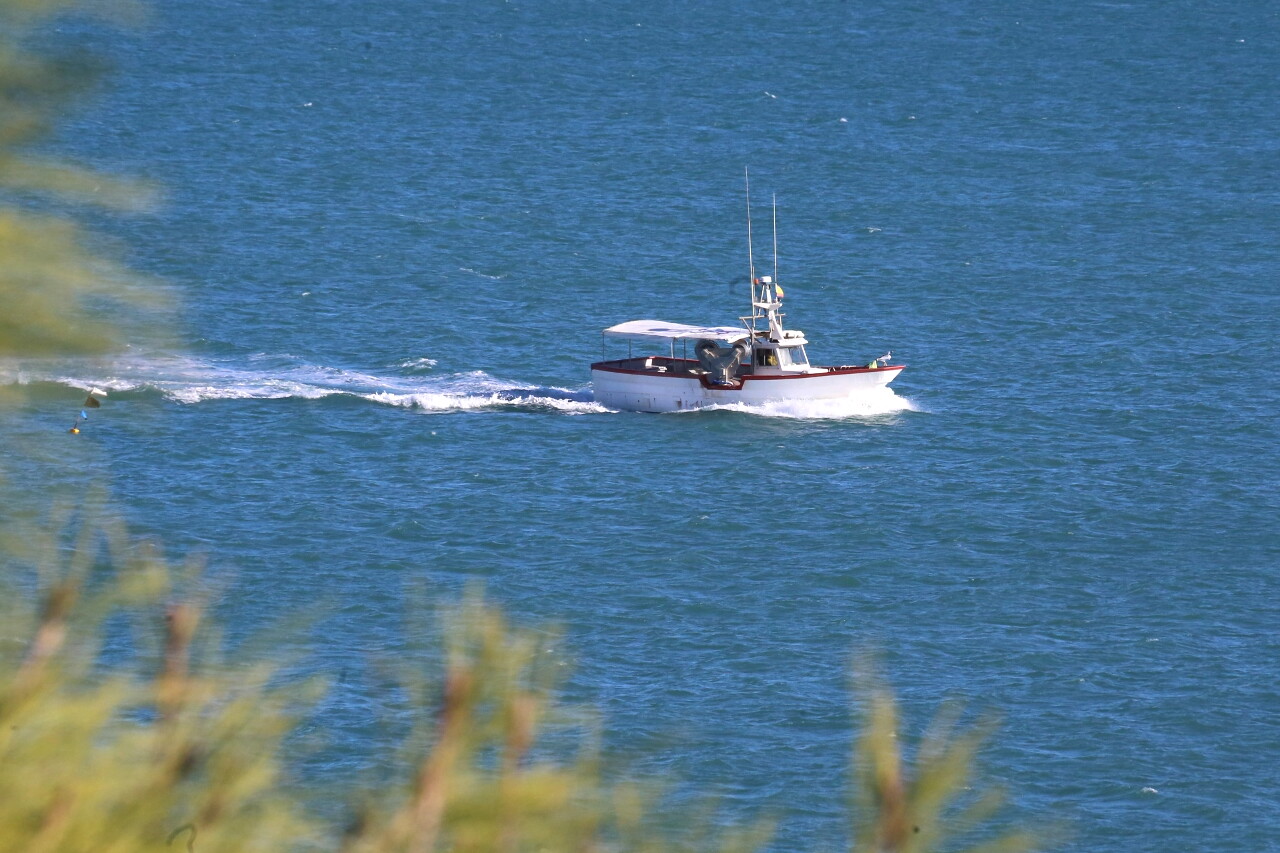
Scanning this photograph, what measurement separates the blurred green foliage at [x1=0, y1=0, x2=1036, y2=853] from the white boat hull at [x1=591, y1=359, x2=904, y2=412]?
69768mm

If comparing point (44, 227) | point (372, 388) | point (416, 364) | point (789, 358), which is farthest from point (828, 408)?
point (44, 227)

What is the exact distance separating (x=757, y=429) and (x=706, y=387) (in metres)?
2.66

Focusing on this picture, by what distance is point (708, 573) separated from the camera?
58.0 meters

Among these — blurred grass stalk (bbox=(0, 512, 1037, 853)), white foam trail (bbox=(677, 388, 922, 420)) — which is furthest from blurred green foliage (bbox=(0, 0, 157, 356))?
white foam trail (bbox=(677, 388, 922, 420))

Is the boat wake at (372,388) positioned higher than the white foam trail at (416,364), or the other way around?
the white foam trail at (416,364)

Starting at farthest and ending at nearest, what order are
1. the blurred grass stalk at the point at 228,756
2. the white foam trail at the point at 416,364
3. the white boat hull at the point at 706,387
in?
1. the white foam trail at the point at 416,364
2. the white boat hull at the point at 706,387
3. the blurred grass stalk at the point at 228,756

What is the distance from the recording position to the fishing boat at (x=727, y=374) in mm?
74875

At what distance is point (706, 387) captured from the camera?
250 ft

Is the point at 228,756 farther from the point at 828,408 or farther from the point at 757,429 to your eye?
the point at 828,408

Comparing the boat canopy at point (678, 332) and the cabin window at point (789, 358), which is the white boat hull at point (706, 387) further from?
the boat canopy at point (678, 332)

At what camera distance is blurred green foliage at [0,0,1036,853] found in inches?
185

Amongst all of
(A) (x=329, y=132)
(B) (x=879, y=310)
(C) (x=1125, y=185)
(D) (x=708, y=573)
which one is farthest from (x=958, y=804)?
(A) (x=329, y=132)

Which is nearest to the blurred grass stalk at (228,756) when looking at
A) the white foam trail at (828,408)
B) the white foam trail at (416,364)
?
the white foam trail at (828,408)

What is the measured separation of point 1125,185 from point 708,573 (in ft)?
273
